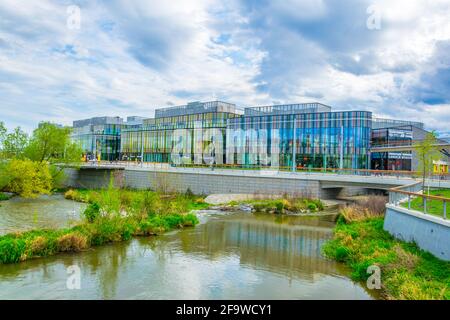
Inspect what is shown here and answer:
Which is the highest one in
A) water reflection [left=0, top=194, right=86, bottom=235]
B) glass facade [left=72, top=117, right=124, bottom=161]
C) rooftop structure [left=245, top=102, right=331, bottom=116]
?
rooftop structure [left=245, top=102, right=331, bottom=116]

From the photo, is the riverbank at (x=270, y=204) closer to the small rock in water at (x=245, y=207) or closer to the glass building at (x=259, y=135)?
the small rock in water at (x=245, y=207)

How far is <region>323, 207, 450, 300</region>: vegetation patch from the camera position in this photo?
11.1m

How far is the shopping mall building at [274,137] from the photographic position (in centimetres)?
6750

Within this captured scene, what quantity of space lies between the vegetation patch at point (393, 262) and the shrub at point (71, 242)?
11250 mm

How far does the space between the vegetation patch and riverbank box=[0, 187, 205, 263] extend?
9970mm

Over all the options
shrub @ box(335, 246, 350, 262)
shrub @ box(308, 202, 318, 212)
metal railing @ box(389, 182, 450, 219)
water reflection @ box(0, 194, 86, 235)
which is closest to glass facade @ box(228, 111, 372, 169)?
shrub @ box(308, 202, 318, 212)

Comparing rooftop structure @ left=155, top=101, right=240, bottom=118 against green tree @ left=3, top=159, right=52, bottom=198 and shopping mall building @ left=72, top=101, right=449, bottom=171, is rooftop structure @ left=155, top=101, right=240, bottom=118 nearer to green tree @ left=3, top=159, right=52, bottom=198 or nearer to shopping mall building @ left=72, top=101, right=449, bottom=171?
shopping mall building @ left=72, top=101, right=449, bottom=171

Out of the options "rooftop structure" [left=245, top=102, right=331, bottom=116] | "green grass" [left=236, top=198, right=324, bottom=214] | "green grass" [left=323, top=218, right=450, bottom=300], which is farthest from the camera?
"rooftop structure" [left=245, top=102, right=331, bottom=116]

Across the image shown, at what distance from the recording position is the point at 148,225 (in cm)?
2172

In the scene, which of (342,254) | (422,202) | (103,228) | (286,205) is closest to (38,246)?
(103,228)
